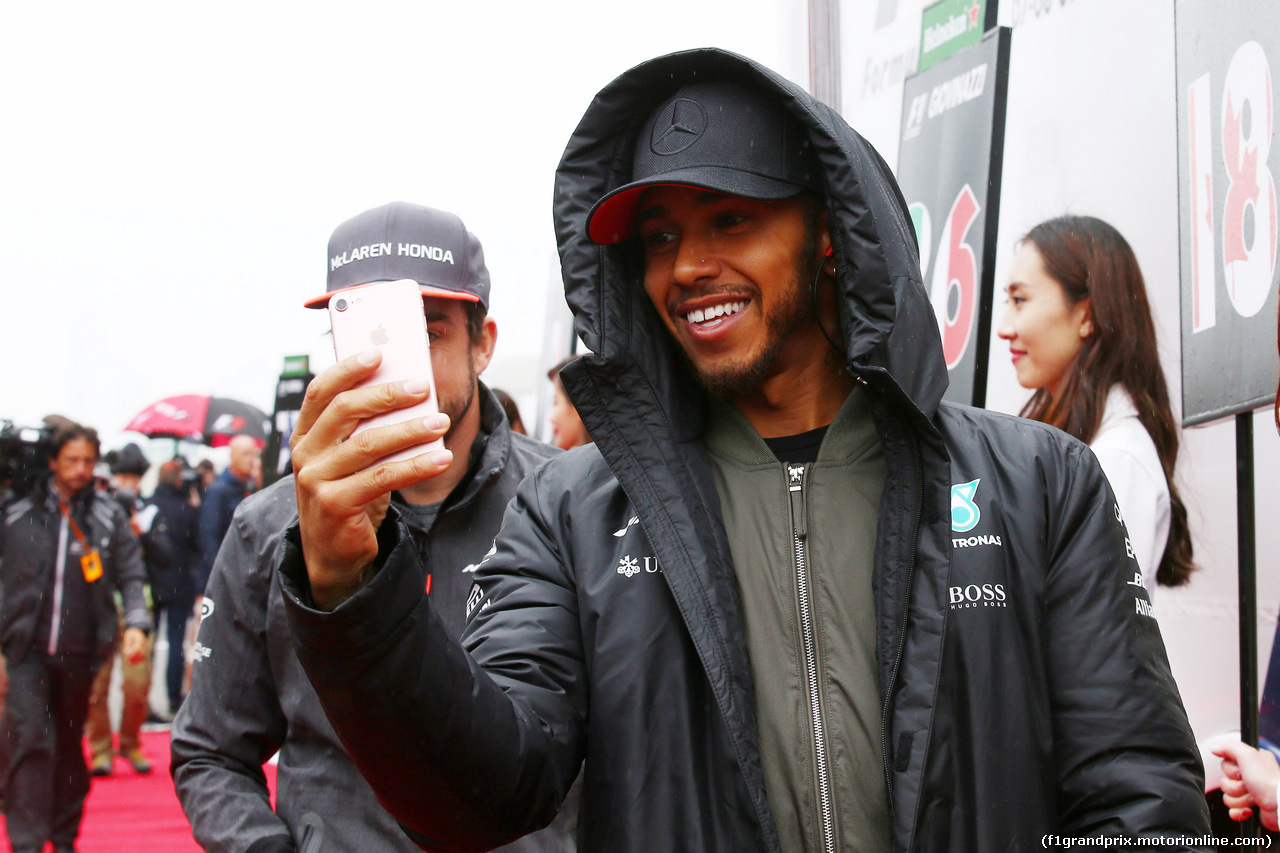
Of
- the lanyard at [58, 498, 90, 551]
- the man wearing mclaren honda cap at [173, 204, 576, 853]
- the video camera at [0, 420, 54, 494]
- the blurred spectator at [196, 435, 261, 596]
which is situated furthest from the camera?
the blurred spectator at [196, 435, 261, 596]

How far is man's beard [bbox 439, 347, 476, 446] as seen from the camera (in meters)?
2.64

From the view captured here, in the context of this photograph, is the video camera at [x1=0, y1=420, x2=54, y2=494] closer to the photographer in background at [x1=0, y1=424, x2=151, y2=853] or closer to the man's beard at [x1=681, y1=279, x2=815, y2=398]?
the photographer in background at [x1=0, y1=424, x2=151, y2=853]

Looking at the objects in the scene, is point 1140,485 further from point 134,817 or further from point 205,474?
point 205,474

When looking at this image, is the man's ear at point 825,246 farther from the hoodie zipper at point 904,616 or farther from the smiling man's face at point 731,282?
the hoodie zipper at point 904,616

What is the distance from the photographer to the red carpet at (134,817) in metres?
6.64

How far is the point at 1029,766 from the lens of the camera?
1.61m

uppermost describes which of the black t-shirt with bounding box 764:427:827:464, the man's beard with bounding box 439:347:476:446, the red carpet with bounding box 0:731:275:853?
the man's beard with bounding box 439:347:476:446

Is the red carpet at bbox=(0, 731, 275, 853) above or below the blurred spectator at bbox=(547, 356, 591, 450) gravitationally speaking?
below

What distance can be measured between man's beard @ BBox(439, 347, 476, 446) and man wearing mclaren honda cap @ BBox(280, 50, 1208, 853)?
2.29 ft

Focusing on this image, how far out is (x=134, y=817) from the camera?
7.31m

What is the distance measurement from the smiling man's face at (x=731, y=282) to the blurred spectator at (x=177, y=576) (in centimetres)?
863

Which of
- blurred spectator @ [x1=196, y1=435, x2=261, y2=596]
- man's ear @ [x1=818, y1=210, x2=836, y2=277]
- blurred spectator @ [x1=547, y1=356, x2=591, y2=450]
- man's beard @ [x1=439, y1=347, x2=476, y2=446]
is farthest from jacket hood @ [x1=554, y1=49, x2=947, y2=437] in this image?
blurred spectator @ [x1=196, y1=435, x2=261, y2=596]

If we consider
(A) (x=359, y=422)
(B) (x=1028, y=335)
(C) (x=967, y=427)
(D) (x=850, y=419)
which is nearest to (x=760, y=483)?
(D) (x=850, y=419)

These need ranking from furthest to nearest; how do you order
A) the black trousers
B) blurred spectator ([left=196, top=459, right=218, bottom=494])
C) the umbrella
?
1. blurred spectator ([left=196, top=459, right=218, bottom=494])
2. the umbrella
3. the black trousers
